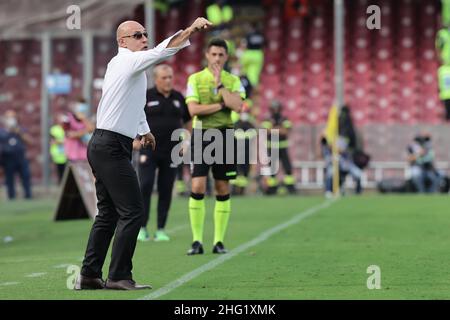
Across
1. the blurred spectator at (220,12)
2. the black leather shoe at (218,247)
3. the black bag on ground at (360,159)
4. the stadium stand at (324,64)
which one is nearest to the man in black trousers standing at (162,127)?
the black leather shoe at (218,247)

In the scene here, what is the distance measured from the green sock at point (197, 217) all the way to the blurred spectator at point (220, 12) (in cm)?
2219

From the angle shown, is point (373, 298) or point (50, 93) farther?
point (50, 93)

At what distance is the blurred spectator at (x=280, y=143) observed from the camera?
99.7 ft

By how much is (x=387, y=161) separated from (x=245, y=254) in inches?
845

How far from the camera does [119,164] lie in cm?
1003

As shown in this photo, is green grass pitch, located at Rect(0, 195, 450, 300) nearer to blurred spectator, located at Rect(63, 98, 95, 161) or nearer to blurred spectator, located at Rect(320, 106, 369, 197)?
blurred spectator, located at Rect(63, 98, 95, 161)

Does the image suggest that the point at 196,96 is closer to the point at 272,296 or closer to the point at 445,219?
the point at 272,296

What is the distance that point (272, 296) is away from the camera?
30.8 ft

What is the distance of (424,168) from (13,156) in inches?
400

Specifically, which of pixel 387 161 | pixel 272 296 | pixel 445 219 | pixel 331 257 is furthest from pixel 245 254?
pixel 387 161

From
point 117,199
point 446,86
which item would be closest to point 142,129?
point 117,199

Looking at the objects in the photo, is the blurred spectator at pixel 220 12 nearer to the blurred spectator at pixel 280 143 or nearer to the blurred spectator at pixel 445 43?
the blurred spectator at pixel 280 143

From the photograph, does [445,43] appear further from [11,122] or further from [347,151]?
[11,122]
